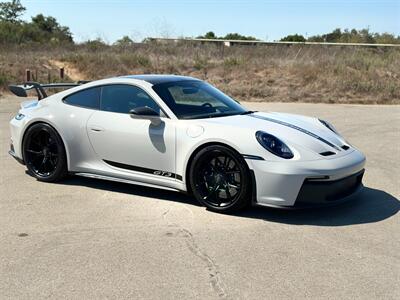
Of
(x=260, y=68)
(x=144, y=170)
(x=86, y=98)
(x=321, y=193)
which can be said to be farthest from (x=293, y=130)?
(x=260, y=68)

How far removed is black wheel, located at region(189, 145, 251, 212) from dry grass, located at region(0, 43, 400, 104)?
46.8ft

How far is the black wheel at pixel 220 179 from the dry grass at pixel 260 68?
1428 centimetres

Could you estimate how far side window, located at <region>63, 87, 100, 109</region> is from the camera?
20.5 ft

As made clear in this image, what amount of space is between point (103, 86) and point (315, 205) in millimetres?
2896

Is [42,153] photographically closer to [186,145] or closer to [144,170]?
[144,170]

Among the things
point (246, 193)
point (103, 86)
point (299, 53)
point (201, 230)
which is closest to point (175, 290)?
point (201, 230)

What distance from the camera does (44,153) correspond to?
654 cm

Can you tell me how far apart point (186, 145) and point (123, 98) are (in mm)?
1161

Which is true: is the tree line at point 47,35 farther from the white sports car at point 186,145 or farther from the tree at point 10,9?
the white sports car at point 186,145

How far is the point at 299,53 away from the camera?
27.2 metres

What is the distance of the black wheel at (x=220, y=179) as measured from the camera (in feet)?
16.7

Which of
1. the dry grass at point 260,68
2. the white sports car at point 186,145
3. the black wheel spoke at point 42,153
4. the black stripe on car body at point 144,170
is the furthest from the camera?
the dry grass at point 260,68

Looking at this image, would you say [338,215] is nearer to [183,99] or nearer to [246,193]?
[246,193]

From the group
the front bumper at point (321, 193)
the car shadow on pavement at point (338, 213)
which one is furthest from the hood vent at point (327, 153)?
the car shadow on pavement at point (338, 213)
